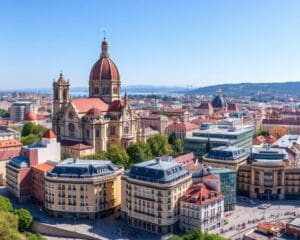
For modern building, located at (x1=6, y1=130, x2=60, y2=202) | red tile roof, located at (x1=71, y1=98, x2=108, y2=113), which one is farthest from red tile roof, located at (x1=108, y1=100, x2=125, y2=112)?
modern building, located at (x1=6, y1=130, x2=60, y2=202)

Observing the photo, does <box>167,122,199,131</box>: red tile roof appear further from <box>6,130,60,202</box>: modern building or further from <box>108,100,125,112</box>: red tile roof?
<box>6,130,60,202</box>: modern building

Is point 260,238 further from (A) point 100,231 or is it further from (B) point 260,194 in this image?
(B) point 260,194

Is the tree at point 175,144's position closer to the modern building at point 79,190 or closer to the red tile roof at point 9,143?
the red tile roof at point 9,143

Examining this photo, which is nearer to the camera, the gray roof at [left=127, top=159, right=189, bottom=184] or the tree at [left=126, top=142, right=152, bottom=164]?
the gray roof at [left=127, top=159, right=189, bottom=184]

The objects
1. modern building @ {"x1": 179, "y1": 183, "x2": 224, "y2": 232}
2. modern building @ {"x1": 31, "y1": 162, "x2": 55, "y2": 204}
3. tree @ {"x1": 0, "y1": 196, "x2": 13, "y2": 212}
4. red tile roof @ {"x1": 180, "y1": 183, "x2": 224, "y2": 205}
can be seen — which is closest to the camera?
modern building @ {"x1": 179, "y1": 183, "x2": 224, "y2": 232}

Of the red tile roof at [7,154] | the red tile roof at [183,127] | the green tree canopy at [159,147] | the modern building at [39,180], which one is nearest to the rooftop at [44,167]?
the modern building at [39,180]

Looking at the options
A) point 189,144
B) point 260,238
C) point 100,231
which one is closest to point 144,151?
point 189,144

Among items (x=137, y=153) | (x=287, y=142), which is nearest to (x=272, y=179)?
(x=137, y=153)
